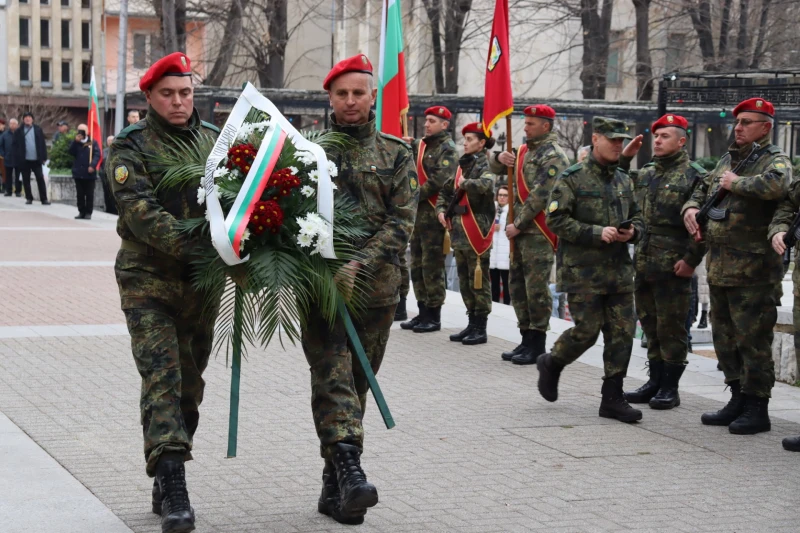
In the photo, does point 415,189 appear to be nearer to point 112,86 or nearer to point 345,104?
point 345,104

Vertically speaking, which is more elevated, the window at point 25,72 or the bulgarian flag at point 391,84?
the window at point 25,72

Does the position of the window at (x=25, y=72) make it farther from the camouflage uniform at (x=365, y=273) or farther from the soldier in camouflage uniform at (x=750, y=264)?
the camouflage uniform at (x=365, y=273)

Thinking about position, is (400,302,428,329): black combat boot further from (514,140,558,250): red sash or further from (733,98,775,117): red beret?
(733,98,775,117): red beret

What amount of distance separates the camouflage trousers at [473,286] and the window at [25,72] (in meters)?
71.4

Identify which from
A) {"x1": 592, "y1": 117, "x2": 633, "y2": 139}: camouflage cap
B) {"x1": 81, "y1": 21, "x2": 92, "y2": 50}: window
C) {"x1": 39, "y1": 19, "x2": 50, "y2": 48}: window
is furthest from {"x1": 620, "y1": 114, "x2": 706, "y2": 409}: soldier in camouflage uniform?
{"x1": 39, "y1": 19, "x2": 50, "y2": 48}: window

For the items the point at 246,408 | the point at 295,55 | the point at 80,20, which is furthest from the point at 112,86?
the point at 246,408

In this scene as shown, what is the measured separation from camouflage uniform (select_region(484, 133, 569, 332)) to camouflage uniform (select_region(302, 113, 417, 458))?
14.2 ft

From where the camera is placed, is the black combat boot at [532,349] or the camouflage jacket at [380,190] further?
the black combat boot at [532,349]

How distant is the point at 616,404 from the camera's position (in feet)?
26.2

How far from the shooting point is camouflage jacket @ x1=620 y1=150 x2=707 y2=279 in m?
8.35

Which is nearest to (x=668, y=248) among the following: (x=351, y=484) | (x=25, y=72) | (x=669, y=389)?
(x=669, y=389)

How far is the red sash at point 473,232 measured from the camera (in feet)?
36.4

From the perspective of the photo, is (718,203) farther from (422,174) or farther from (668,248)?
(422,174)

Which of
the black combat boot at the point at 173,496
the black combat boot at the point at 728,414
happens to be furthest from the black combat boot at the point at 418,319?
the black combat boot at the point at 173,496
